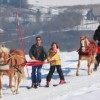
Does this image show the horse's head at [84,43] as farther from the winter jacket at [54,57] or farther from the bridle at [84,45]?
the winter jacket at [54,57]

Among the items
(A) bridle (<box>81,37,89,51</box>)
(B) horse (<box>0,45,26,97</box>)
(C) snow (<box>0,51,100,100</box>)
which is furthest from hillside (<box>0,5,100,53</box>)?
(B) horse (<box>0,45,26,97</box>)

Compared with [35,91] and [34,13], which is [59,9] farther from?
[35,91]

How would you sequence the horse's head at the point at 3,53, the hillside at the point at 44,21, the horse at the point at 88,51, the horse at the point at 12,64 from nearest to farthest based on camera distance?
the horse's head at the point at 3,53, the horse at the point at 12,64, the horse at the point at 88,51, the hillside at the point at 44,21

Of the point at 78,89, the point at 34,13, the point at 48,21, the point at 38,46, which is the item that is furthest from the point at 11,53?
the point at 48,21

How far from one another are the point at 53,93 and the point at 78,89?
Answer: 0.64m

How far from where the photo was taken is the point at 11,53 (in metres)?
10.9

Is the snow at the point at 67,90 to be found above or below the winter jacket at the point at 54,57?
below

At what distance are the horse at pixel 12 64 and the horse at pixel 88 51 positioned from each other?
7.69ft

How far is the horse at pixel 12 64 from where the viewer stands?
10.4m

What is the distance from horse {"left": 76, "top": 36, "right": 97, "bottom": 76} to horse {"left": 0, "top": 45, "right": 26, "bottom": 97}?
234cm

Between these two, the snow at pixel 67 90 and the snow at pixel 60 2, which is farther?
the snow at pixel 60 2

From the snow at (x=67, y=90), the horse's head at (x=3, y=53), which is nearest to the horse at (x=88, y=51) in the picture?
the snow at (x=67, y=90)

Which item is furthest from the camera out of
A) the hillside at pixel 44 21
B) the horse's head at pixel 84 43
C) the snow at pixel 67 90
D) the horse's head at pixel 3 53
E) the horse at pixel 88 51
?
the hillside at pixel 44 21

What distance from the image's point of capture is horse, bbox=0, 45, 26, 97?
10.4 meters
